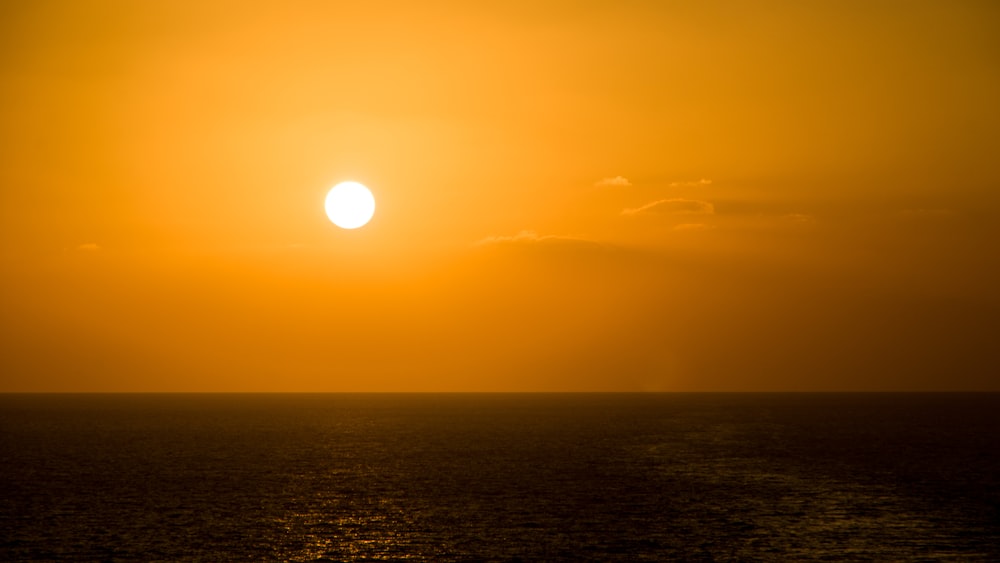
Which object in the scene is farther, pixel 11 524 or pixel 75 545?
pixel 11 524

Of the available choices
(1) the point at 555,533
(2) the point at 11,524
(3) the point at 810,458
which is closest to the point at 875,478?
(3) the point at 810,458

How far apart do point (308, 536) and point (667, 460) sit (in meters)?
74.2

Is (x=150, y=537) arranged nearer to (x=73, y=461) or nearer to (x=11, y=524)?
(x=11, y=524)

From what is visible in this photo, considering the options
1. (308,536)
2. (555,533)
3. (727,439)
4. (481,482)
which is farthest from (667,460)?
(308,536)

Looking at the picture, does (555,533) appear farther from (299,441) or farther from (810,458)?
(299,441)

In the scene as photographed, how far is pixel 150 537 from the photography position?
2771 inches

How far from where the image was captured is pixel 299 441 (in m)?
187

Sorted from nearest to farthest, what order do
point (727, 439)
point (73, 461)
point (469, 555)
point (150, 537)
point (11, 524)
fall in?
point (469, 555) → point (150, 537) → point (11, 524) → point (73, 461) → point (727, 439)

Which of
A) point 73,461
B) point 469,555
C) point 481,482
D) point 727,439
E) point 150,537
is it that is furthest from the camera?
point 727,439

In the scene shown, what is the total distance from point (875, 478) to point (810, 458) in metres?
28.6

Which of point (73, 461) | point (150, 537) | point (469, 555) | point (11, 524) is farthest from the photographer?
point (73, 461)

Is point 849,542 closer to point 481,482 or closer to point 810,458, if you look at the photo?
point 481,482

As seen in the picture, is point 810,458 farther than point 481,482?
Yes

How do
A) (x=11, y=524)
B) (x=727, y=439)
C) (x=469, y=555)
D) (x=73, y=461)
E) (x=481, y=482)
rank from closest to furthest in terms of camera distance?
(x=469, y=555), (x=11, y=524), (x=481, y=482), (x=73, y=461), (x=727, y=439)
